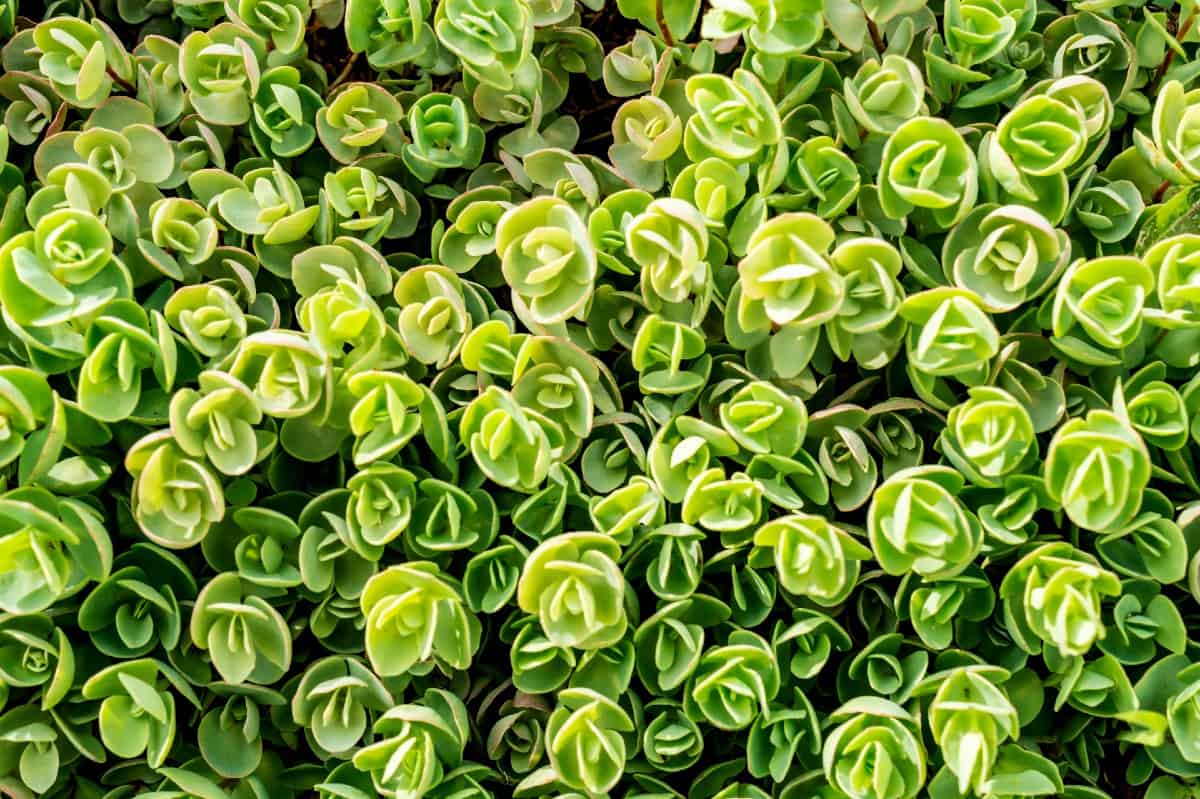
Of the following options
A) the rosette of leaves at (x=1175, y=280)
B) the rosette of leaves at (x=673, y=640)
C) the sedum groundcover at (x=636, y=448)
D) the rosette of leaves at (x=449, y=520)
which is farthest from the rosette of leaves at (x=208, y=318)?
the rosette of leaves at (x=1175, y=280)

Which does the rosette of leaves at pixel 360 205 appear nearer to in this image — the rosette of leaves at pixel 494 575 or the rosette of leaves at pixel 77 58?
the rosette of leaves at pixel 77 58

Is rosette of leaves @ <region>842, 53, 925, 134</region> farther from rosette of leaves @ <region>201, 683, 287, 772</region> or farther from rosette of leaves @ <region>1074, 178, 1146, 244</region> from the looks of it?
rosette of leaves @ <region>201, 683, 287, 772</region>

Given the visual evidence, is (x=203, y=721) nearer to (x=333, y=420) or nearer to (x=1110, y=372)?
(x=333, y=420)

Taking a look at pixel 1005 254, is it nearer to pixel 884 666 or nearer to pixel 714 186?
pixel 714 186

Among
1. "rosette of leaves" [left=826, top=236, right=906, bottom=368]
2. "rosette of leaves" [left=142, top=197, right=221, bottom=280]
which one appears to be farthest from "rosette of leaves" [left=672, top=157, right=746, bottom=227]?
"rosette of leaves" [left=142, top=197, right=221, bottom=280]

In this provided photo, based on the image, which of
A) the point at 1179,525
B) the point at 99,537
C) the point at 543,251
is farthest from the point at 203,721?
the point at 1179,525

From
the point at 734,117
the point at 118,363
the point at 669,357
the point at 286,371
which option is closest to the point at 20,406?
the point at 118,363
